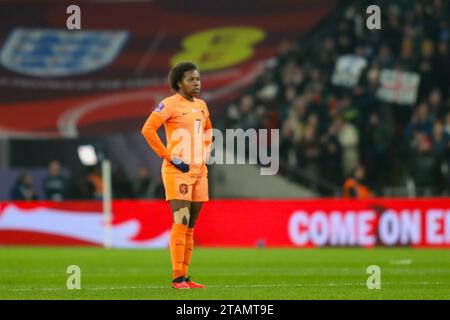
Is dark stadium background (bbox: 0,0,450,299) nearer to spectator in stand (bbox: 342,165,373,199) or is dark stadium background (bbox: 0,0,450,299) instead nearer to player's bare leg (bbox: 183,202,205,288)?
spectator in stand (bbox: 342,165,373,199)

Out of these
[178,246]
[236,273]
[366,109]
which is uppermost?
[366,109]

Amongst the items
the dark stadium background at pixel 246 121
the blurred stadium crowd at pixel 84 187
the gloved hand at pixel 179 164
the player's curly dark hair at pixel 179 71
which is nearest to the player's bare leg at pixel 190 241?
the gloved hand at pixel 179 164

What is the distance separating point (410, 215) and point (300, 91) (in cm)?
571

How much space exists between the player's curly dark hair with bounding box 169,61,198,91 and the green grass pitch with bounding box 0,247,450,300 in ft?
7.23

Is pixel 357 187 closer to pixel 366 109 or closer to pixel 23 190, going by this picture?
pixel 366 109

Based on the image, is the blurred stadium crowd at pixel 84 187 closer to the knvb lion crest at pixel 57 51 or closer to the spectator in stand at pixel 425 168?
the knvb lion crest at pixel 57 51

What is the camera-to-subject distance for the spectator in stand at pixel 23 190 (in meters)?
26.1

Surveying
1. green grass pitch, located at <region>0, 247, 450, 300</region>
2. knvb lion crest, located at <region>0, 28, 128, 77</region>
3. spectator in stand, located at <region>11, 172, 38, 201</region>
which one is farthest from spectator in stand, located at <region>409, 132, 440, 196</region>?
knvb lion crest, located at <region>0, 28, 128, 77</region>

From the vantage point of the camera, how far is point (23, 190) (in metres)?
26.1

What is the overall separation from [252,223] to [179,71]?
12332 millimetres

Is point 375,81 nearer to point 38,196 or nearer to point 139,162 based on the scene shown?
point 139,162

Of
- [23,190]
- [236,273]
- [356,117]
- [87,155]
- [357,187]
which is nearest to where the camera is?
[236,273]

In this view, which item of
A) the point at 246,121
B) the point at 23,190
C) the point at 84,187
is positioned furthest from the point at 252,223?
the point at 23,190
